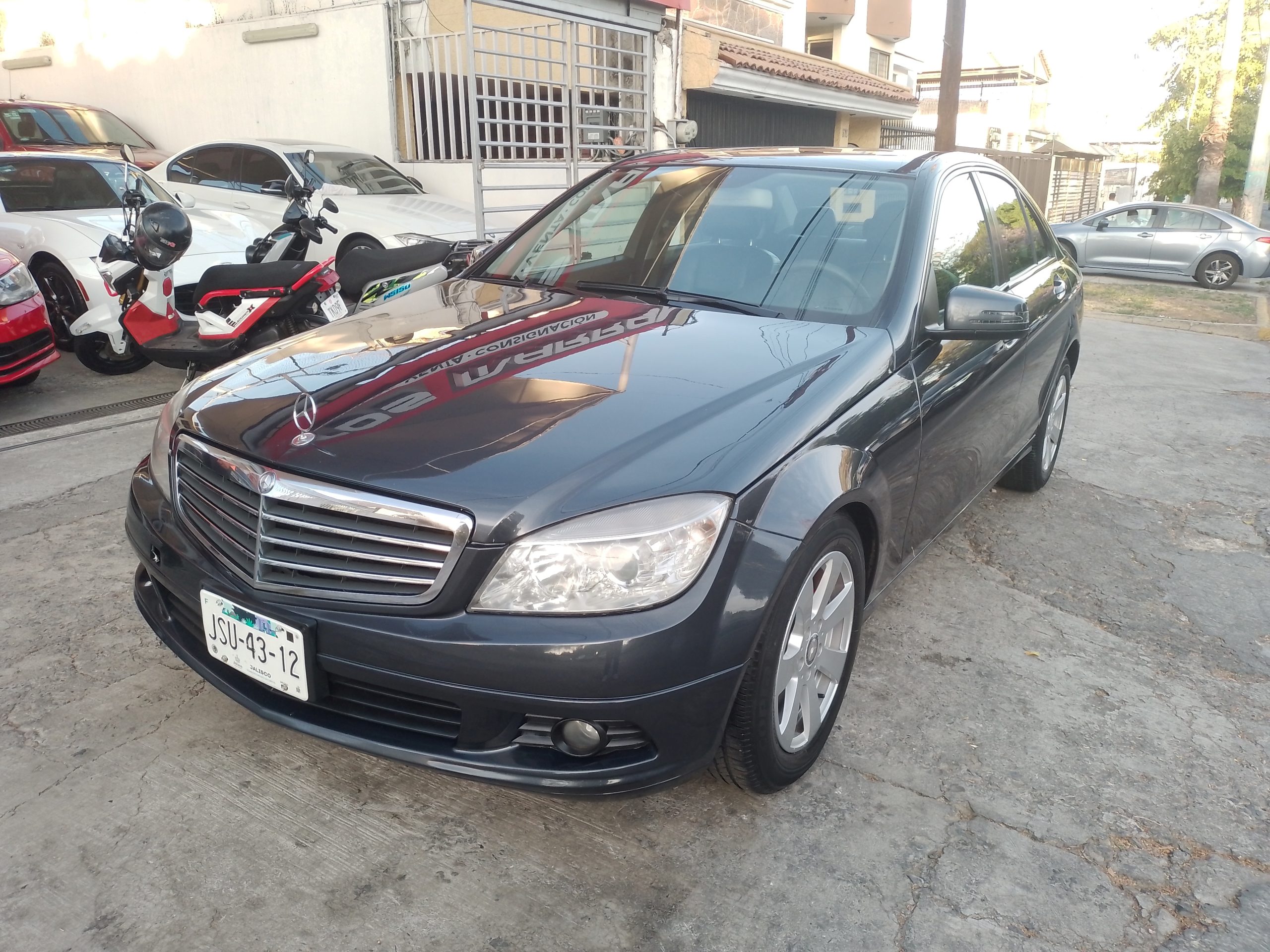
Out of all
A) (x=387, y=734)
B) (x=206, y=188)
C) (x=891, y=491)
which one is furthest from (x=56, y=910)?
(x=206, y=188)

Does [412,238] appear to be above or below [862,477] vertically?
above

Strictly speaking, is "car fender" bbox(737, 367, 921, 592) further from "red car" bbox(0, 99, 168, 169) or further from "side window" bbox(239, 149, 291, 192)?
"red car" bbox(0, 99, 168, 169)

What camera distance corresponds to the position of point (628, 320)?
113 inches

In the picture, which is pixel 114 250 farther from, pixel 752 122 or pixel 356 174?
pixel 752 122

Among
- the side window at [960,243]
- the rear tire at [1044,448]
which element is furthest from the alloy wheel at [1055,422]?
the side window at [960,243]

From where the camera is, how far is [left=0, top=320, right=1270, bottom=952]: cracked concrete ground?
6.75 ft

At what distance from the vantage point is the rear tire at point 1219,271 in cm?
1558

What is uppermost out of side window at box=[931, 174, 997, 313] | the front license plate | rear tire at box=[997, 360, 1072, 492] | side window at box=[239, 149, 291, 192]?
side window at box=[239, 149, 291, 192]

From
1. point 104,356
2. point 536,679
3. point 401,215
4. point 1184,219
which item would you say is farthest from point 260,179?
point 1184,219

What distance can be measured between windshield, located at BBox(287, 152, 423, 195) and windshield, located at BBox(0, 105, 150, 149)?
401 centimetres

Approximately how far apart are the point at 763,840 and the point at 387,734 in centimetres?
91

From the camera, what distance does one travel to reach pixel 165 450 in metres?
2.52

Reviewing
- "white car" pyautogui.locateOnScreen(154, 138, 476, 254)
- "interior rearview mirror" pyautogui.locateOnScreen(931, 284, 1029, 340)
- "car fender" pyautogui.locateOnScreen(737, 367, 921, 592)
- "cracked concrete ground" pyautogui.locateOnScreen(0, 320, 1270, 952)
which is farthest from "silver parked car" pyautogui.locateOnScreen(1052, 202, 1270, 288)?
"car fender" pyautogui.locateOnScreen(737, 367, 921, 592)

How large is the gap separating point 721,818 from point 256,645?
115cm
